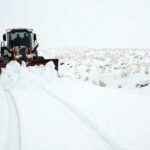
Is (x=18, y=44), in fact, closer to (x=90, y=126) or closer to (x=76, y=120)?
(x=76, y=120)

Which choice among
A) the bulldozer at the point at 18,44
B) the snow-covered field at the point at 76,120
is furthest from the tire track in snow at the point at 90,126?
the bulldozer at the point at 18,44

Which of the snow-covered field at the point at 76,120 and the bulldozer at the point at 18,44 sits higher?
the bulldozer at the point at 18,44

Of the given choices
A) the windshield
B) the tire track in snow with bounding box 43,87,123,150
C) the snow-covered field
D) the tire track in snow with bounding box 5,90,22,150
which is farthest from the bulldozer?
the tire track in snow with bounding box 43,87,123,150

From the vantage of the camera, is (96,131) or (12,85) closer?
(96,131)

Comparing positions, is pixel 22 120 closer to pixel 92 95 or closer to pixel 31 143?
pixel 31 143

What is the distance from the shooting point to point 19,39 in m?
20.0

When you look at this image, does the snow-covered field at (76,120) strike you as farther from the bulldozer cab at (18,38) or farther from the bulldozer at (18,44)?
the bulldozer cab at (18,38)

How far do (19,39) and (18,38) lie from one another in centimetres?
9

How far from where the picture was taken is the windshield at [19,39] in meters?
19.8

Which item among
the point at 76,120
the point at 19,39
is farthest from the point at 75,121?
the point at 19,39

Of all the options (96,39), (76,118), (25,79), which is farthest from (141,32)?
(76,118)

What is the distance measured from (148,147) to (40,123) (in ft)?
7.91

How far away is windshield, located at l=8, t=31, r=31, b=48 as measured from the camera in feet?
65.1

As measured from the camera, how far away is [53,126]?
6.52m
